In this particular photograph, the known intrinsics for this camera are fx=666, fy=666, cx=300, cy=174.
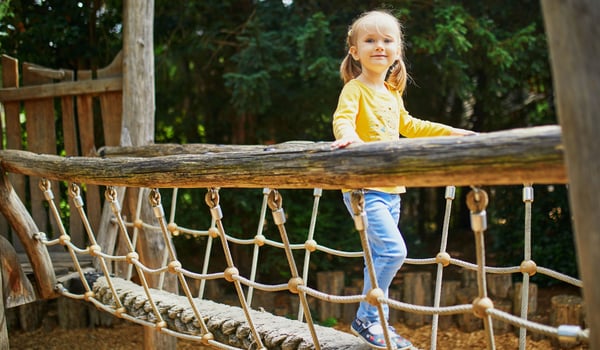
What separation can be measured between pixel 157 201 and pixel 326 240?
2744 millimetres

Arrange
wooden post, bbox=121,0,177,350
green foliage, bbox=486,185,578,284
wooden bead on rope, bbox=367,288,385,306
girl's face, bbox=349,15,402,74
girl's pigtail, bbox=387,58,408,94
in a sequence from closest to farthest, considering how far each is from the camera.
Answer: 1. wooden bead on rope, bbox=367,288,385,306
2. girl's face, bbox=349,15,402,74
3. girl's pigtail, bbox=387,58,408,94
4. wooden post, bbox=121,0,177,350
5. green foliage, bbox=486,185,578,284

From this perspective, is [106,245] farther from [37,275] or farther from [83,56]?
[83,56]

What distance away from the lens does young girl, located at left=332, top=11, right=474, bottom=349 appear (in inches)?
75.8

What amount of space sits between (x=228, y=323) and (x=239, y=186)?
1.89ft

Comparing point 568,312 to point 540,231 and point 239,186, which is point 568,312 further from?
point 239,186

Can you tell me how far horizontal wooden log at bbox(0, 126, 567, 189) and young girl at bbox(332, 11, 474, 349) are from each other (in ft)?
0.80

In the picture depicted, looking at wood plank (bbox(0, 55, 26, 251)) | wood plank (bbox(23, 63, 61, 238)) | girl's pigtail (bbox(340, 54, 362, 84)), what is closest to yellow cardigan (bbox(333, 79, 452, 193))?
girl's pigtail (bbox(340, 54, 362, 84))

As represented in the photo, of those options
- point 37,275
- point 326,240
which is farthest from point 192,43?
point 37,275

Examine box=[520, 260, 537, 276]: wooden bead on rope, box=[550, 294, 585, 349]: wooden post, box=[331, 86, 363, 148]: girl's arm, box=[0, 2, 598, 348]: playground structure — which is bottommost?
box=[550, 294, 585, 349]: wooden post

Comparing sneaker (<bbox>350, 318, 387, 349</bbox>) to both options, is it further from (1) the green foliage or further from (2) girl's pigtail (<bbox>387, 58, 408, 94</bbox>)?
(1) the green foliage

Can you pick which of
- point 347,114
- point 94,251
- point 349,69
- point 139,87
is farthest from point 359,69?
point 139,87

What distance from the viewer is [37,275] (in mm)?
3170

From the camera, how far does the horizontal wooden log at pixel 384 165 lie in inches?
49.0

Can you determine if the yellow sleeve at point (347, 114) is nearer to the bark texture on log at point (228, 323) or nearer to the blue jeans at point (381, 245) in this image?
the blue jeans at point (381, 245)
